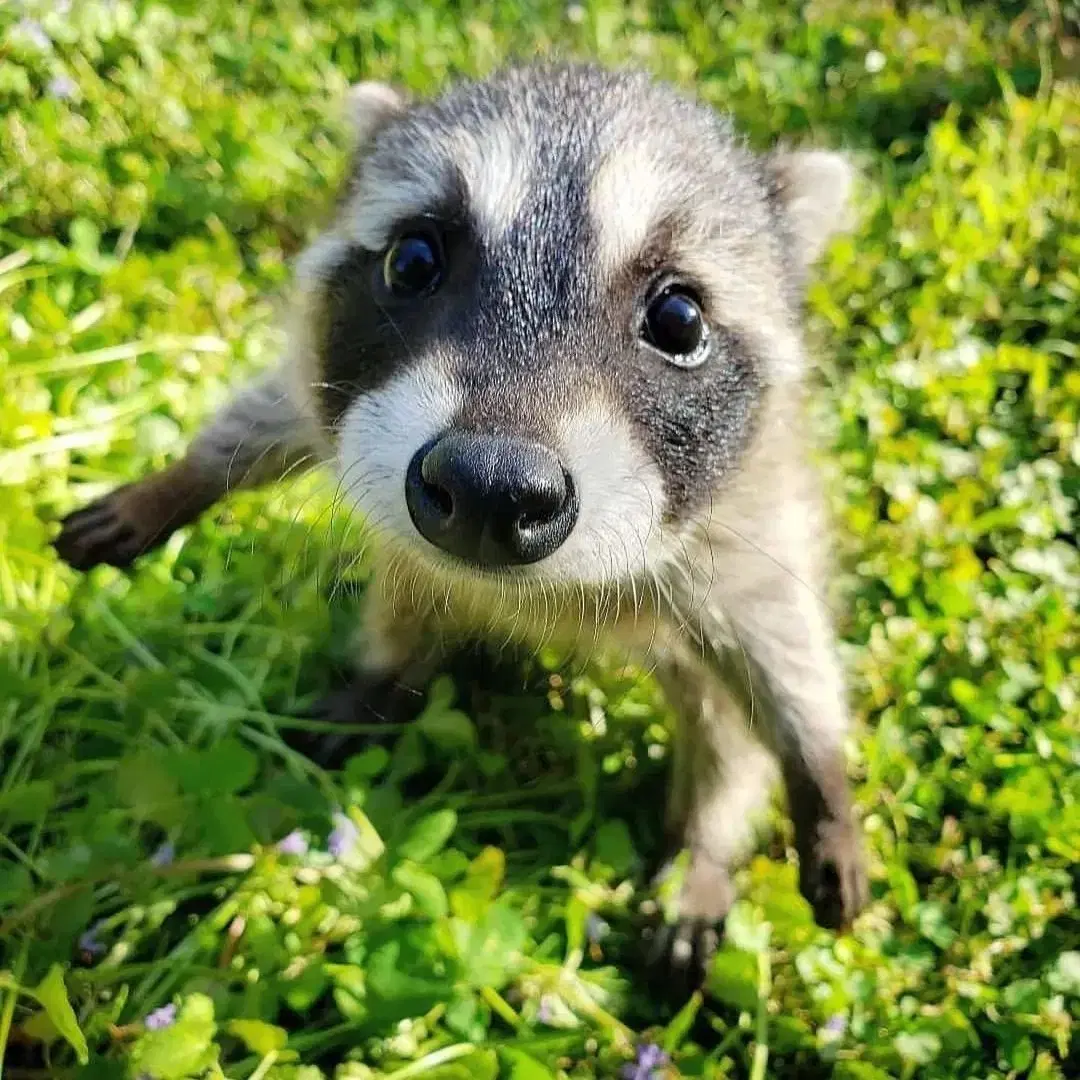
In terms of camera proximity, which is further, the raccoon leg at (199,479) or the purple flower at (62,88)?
the purple flower at (62,88)

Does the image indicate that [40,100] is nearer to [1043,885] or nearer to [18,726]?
[18,726]

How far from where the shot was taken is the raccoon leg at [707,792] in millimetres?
2309

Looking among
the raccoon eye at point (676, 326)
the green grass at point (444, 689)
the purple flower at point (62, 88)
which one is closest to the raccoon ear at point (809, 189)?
the raccoon eye at point (676, 326)

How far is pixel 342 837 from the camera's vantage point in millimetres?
2076

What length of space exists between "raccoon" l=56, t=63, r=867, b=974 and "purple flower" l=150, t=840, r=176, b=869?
0.60 m

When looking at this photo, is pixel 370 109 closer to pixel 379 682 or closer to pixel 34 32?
pixel 379 682

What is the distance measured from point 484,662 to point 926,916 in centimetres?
110

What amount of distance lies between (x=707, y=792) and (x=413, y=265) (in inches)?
48.2

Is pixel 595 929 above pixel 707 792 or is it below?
below

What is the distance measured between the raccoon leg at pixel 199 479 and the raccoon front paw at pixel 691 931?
1179mm

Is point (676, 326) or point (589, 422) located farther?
point (676, 326)

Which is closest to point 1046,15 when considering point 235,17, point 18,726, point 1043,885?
point 235,17

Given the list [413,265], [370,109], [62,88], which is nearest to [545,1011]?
[413,265]

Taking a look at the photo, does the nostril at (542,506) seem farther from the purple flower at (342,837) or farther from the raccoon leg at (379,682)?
the raccoon leg at (379,682)
